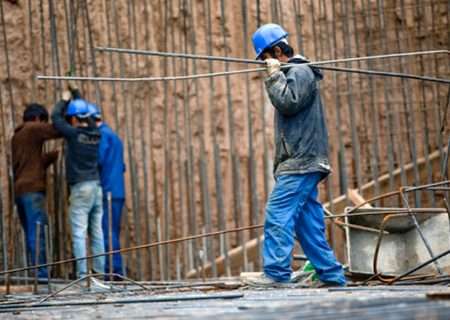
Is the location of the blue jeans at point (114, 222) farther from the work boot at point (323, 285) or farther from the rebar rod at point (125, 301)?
the rebar rod at point (125, 301)

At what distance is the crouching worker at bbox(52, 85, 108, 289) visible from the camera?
579 inches

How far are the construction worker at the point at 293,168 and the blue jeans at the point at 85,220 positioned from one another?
12.9ft

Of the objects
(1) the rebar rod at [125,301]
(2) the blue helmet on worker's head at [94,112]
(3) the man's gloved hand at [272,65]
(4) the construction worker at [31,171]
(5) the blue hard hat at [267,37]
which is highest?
(5) the blue hard hat at [267,37]

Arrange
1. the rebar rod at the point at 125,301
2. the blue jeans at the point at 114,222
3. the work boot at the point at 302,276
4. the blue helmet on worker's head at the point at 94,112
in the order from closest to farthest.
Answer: the rebar rod at the point at 125,301 → the work boot at the point at 302,276 → the blue helmet on worker's head at the point at 94,112 → the blue jeans at the point at 114,222

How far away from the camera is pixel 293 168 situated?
11.0m

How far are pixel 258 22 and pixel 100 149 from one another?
199cm

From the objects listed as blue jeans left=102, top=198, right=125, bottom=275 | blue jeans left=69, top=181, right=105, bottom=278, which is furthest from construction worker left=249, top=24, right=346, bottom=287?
blue jeans left=102, top=198, right=125, bottom=275

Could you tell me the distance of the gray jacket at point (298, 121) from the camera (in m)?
10.9

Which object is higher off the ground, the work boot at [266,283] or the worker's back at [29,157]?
the worker's back at [29,157]

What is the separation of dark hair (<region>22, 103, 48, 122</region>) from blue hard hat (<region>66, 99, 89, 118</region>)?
15.6 inches

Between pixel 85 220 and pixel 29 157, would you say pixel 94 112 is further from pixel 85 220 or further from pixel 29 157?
pixel 85 220

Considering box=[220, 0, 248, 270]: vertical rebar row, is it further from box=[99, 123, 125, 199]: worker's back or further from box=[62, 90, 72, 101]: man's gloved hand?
box=[62, 90, 72, 101]: man's gloved hand

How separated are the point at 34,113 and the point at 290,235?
488cm

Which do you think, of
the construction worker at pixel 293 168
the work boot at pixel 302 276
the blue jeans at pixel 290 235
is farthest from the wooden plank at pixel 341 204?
the blue jeans at pixel 290 235
